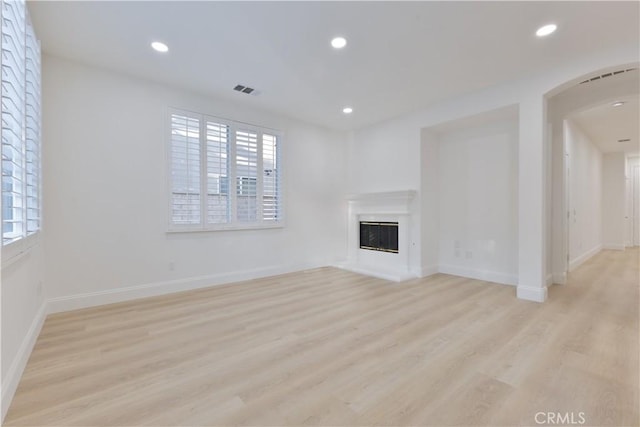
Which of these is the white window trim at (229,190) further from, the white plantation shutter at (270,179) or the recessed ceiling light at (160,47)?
the recessed ceiling light at (160,47)

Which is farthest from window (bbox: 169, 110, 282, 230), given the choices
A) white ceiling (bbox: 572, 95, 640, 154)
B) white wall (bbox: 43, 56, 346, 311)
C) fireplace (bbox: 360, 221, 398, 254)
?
white ceiling (bbox: 572, 95, 640, 154)

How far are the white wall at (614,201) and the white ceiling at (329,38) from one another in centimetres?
682

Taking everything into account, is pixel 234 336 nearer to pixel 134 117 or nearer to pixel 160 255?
pixel 160 255

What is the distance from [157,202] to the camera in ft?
12.2

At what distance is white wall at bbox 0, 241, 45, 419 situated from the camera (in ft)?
5.40

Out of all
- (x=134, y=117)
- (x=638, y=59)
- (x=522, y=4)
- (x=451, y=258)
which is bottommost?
(x=451, y=258)

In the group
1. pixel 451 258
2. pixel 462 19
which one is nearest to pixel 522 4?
pixel 462 19

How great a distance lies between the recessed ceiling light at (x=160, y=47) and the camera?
288 centimetres

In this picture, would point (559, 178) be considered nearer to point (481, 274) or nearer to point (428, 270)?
point (481, 274)

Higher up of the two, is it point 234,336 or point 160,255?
point 160,255

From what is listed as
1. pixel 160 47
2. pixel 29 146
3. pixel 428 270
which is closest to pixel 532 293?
pixel 428 270

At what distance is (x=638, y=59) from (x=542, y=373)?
3.17 meters

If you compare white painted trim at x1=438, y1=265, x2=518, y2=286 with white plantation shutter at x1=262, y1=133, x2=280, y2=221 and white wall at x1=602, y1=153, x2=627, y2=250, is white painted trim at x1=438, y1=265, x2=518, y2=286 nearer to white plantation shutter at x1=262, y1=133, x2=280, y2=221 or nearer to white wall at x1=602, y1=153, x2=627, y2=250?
white plantation shutter at x1=262, y1=133, x2=280, y2=221

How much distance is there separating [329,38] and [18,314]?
3322mm
